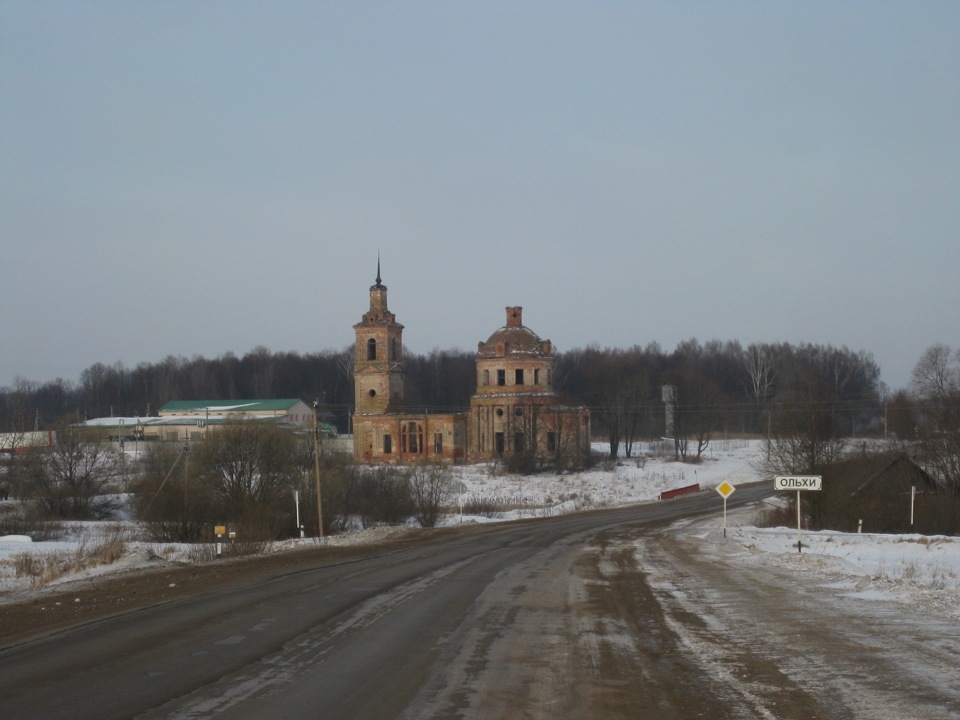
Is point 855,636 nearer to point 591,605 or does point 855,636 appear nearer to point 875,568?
point 591,605

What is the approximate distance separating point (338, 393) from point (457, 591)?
130661mm

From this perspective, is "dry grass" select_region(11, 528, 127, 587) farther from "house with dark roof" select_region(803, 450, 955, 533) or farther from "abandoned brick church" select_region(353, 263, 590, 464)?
"abandoned brick church" select_region(353, 263, 590, 464)

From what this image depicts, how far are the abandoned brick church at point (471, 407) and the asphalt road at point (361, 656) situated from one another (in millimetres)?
59639

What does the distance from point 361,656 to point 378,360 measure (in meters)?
71.8

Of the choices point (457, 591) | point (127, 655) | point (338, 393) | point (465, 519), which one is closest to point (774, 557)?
point (457, 591)

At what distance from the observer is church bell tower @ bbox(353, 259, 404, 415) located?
82875 mm

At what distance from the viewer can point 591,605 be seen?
16234 millimetres

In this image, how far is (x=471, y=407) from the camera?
272ft

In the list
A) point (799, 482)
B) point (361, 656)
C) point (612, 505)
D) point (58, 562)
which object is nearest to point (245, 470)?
point (58, 562)

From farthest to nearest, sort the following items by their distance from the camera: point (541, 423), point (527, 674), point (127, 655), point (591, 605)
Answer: point (541, 423)
point (591, 605)
point (127, 655)
point (527, 674)

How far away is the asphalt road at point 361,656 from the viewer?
30.8 feet

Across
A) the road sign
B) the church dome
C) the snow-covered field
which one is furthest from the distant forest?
the road sign

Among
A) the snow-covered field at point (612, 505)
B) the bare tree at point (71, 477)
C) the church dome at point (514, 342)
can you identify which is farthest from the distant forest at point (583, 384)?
the bare tree at point (71, 477)

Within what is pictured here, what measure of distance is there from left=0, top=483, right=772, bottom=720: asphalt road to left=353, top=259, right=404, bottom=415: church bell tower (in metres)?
62.0
